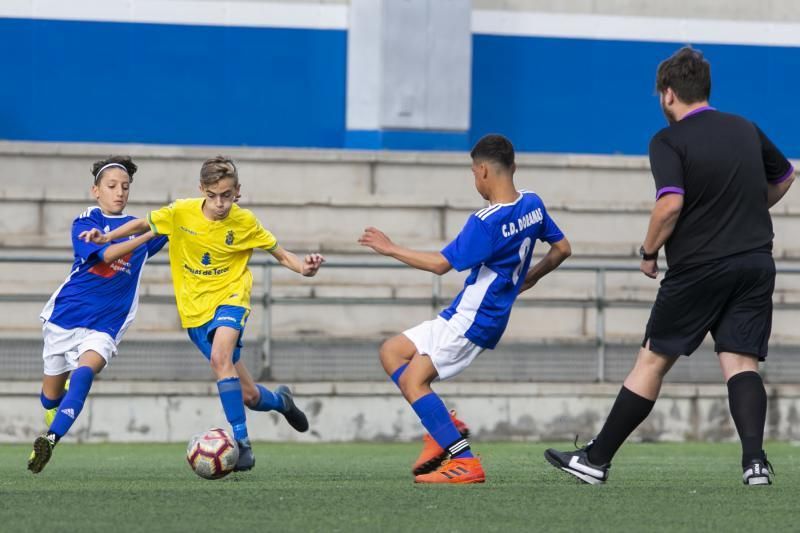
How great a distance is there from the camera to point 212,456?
746cm

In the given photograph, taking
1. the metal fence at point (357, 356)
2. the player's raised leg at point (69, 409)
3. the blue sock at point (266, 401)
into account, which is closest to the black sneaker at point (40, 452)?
the player's raised leg at point (69, 409)

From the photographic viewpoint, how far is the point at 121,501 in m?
6.13

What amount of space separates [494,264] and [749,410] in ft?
4.42

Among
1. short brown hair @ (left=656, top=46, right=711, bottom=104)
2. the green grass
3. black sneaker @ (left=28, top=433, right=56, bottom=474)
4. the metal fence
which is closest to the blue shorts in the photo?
the green grass

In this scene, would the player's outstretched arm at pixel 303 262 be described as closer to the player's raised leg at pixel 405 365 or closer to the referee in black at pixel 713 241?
the player's raised leg at pixel 405 365

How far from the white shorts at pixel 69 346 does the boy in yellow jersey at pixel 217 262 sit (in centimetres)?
55

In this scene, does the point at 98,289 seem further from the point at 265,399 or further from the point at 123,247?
the point at 265,399

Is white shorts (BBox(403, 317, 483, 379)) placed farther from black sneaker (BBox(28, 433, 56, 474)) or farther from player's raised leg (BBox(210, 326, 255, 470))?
black sneaker (BBox(28, 433, 56, 474))

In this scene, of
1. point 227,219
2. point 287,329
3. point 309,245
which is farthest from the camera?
point 309,245

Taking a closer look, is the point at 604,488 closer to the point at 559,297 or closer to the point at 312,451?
the point at 312,451

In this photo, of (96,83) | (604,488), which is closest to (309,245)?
(96,83)

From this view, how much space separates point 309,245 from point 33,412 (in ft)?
11.7

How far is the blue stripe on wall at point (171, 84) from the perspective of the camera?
16609 millimetres

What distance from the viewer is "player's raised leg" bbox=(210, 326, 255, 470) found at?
7.85 meters
